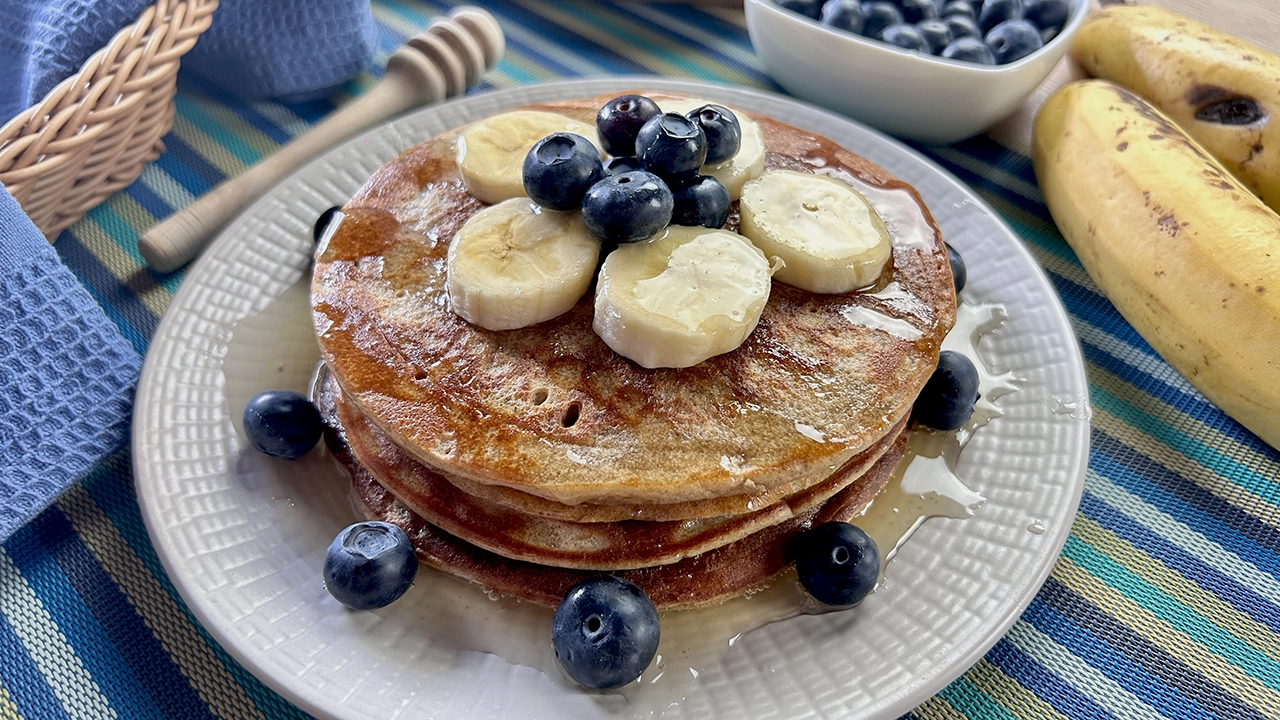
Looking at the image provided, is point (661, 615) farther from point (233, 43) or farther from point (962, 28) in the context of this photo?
point (233, 43)

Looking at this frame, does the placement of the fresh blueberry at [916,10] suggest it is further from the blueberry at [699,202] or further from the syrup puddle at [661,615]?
the blueberry at [699,202]

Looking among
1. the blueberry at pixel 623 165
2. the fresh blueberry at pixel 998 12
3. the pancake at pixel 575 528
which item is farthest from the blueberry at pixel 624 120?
the fresh blueberry at pixel 998 12

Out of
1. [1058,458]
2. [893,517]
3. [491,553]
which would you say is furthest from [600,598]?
[1058,458]

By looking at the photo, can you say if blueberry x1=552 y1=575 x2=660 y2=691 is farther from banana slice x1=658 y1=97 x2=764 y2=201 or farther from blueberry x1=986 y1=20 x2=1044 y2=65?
blueberry x1=986 y1=20 x2=1044 y2=65

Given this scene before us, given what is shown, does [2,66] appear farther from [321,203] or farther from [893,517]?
[893,517]

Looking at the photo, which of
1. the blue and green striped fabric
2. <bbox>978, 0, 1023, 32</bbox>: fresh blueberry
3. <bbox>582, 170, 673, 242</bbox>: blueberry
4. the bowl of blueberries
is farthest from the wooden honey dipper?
<bbox>978, 0, 1023, 32</bbox>: fresh blueberry
